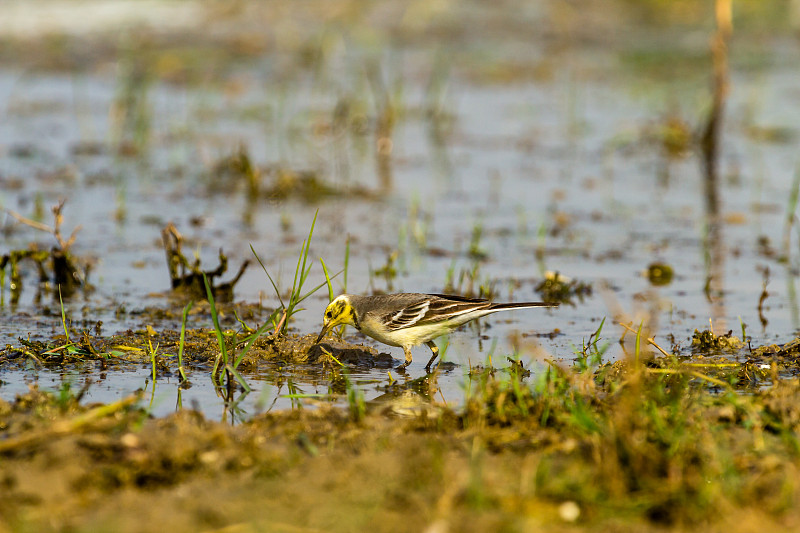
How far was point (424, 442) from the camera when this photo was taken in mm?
5352

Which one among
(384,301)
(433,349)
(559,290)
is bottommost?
(433,349)

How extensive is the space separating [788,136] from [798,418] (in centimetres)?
1121

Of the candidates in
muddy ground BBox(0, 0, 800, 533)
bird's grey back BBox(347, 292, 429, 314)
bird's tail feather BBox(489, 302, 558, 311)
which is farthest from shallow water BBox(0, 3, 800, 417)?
bird's grey back BBox(347, 292, 429, 314)

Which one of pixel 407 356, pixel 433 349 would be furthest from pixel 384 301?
pixel 433 349

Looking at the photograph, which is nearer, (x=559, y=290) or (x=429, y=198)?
(x=559, y=290)

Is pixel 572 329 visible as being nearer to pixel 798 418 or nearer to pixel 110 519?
pixel 798 418

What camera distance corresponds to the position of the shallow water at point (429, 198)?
27.8 ft

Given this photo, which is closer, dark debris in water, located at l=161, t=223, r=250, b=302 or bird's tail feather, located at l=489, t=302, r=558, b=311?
bird's tail feather, located at l=489, t=302, r=558, b=311

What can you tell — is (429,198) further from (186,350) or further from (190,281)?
(186,350)

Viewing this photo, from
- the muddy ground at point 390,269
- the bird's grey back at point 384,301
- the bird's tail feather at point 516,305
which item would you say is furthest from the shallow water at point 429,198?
the bird's grey back at point 384,301

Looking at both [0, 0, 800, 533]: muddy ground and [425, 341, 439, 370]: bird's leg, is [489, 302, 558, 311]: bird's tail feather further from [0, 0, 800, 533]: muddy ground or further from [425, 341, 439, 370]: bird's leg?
[425, 341, 439, 370]: bird's leg

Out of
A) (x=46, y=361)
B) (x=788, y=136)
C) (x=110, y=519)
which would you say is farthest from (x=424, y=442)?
(x=788, y=136)

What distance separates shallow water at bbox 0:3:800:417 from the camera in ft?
27.8

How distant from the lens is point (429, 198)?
12.8 meters
